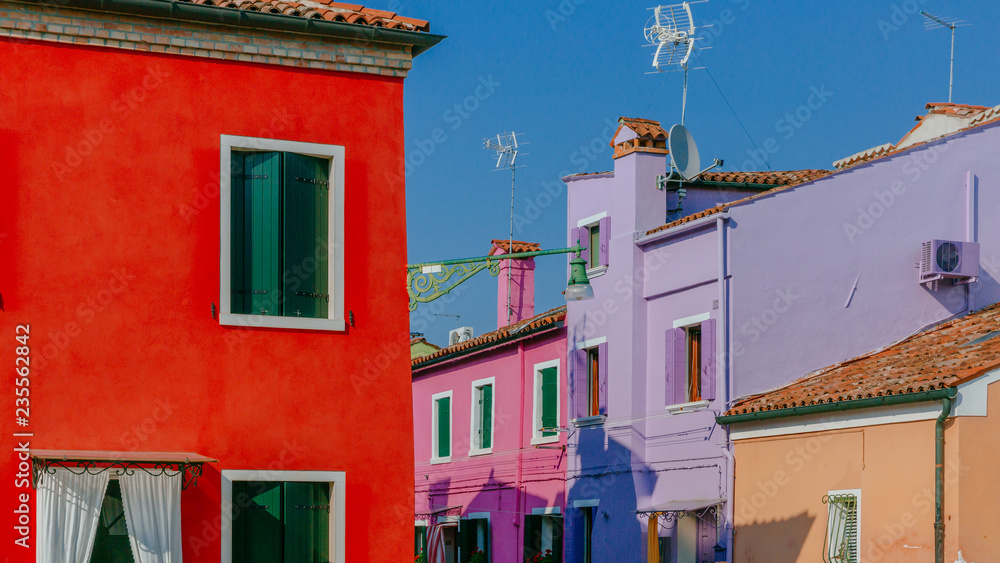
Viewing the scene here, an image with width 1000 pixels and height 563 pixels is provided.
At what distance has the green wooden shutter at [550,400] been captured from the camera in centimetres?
2641

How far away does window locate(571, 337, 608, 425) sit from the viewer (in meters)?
24.6

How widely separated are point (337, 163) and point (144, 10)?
2.10 m

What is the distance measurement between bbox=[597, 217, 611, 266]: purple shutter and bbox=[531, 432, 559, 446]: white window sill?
368 cm

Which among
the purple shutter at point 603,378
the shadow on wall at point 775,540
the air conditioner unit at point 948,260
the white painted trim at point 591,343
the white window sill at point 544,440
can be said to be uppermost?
the air conditioner unit at point 948,260

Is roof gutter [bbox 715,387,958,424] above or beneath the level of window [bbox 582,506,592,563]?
above

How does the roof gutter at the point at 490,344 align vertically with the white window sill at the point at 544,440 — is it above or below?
above

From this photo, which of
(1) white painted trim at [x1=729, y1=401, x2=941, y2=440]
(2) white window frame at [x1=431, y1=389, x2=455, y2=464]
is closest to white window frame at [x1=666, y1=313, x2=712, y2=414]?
(1) white painted trim at [x1=729, y1=401, x2=941, y2=440]

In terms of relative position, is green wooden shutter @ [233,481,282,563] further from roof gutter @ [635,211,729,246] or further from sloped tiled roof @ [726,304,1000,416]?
roof gutter @ [635,211,729,246]

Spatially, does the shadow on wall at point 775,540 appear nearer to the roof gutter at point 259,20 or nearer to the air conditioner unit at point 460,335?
the roof gutter at point 259,20

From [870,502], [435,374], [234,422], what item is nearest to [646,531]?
[870,502]

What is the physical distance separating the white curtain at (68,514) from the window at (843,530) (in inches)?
406

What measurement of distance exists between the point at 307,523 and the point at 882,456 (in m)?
8.52

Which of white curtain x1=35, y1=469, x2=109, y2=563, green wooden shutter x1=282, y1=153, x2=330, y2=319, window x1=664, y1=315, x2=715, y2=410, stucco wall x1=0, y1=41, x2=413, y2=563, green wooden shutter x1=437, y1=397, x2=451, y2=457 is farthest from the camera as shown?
green wooden shutter x1=437, y1=397, x2=451, y2=457

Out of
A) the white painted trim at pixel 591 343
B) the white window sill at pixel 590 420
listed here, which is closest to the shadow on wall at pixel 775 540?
the white window sill at pixel 590 420
